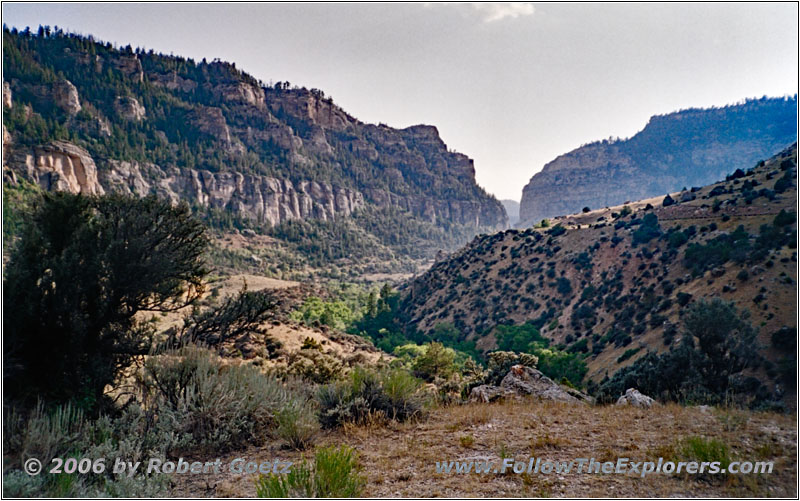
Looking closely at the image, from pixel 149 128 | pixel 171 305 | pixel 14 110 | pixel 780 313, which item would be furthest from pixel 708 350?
pixel 149 128

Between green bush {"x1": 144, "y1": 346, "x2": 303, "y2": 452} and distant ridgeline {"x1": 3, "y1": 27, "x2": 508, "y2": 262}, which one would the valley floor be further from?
distant ridgeline {"x1": 3, "y1": 27, "x2": 508, "y2": 262}

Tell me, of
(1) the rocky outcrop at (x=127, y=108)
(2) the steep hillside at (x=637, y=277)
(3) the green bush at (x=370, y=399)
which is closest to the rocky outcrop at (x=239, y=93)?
(1) the rocky outcrop at (x=127, y=108)

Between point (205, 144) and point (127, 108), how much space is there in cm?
1831

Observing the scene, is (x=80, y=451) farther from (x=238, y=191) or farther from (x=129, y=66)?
(x=129, y=66)

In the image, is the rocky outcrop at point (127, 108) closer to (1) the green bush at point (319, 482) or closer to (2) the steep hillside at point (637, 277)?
(2) the steep hillside at point (637, 277)

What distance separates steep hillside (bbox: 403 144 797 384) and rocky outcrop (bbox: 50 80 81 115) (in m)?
83.9

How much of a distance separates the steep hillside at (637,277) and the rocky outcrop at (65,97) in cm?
8392

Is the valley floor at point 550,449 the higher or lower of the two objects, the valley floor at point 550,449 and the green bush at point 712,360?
the higher

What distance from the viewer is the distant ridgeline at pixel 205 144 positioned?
68812 mm

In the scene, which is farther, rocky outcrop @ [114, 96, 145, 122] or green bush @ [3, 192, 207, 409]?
rocky outcrop @ [114, 96, 145, 122]

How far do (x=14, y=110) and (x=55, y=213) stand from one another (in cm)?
8716

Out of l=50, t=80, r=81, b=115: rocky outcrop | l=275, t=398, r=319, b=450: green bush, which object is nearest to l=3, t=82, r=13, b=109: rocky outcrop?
l=50, t=80, r=81, b=115: rocky outcrop

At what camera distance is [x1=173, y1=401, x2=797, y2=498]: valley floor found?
374cm

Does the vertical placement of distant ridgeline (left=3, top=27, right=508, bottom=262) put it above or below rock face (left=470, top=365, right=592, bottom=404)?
above
